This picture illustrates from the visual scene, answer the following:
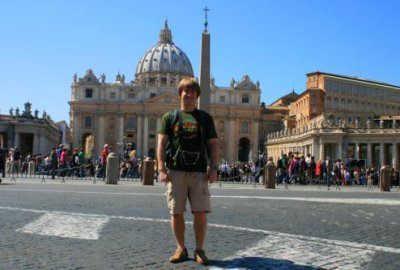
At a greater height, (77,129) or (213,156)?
(77,129)

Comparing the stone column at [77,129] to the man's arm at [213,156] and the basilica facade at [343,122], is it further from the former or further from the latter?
the man's arm at [213,156]

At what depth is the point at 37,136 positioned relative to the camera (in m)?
81.4

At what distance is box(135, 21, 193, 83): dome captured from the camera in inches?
5217

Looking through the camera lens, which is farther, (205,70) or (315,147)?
(315,147)

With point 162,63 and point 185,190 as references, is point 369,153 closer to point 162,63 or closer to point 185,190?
point 185,190

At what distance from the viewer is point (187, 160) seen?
5656 millimetres

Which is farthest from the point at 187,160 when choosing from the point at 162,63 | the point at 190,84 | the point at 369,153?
the point at 162,63

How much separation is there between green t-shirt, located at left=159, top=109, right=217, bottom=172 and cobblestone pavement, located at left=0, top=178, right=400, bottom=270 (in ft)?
3.19

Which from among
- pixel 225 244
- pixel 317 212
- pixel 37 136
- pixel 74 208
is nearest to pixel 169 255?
pixel 225 244

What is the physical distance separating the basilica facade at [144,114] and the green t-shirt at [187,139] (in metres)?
99.1

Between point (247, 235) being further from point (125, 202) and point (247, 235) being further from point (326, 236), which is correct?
point (125, 202)

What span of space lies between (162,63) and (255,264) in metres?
129

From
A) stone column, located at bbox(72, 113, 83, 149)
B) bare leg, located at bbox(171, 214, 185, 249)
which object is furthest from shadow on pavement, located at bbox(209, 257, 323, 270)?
stone column, located at bbox(72, 113, 83, 149)

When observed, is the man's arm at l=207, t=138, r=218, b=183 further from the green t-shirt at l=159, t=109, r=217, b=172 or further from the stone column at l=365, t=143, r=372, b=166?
the stone column at l=365, t=143, r=372, b=166
